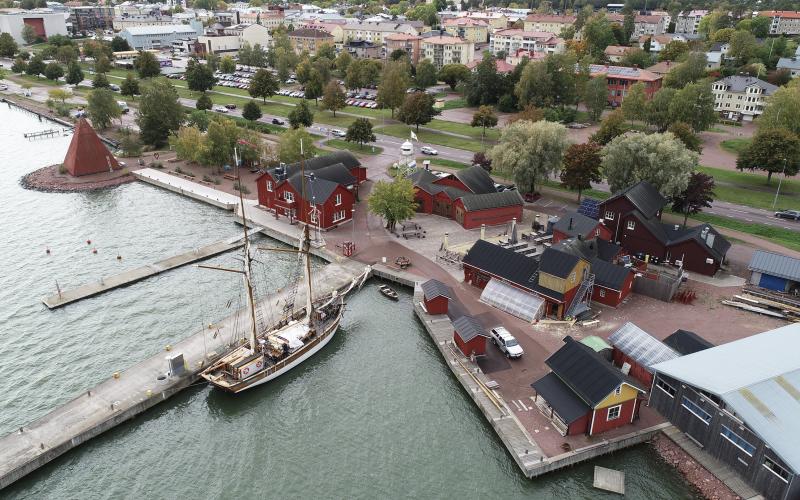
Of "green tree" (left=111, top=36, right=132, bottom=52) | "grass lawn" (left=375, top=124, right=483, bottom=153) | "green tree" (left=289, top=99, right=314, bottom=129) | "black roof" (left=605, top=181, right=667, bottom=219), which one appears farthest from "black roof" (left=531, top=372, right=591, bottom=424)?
"green tree" (left=111, top=36, right=132, bottom=52)

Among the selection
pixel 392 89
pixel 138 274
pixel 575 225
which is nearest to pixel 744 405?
pixel 575 225

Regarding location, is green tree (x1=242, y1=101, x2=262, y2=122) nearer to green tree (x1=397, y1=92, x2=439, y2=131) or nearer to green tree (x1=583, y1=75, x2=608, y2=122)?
green tree (x1=397, y1=92, x2=439, y2=131)

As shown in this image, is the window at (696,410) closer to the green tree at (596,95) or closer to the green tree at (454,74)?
the green tree at (596,95)

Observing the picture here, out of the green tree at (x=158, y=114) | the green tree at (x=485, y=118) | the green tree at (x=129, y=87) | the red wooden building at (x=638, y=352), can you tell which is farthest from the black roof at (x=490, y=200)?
the green tree at (x=129, y=87)

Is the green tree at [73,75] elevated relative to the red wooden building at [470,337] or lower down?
elevated

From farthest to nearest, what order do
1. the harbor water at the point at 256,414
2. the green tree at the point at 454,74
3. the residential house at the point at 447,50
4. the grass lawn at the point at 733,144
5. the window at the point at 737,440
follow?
the residential house at the point at 447,50 → the green tree at the point at 454,74 → the grass lawn at the point at 733,144 → the harbor water at the point at 256,414 → the window at the point at 737,440

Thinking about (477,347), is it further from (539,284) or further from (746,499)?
(746,499)

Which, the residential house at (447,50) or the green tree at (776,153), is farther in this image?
the residential house at (447,50)
